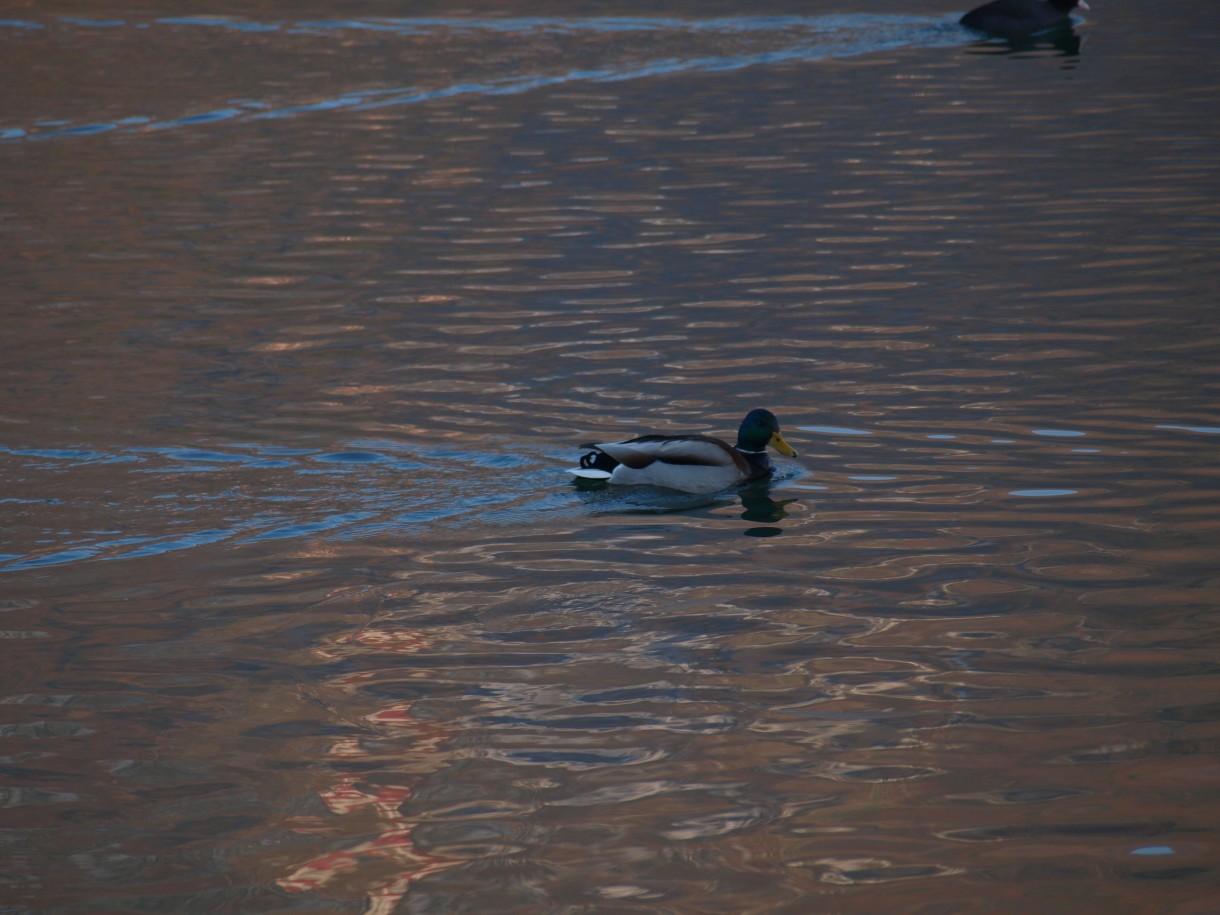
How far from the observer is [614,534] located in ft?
30.9

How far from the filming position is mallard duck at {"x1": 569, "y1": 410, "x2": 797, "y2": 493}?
9.78 m

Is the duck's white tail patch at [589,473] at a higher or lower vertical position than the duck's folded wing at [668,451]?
lower

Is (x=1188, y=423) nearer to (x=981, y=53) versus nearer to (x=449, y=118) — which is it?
(x=449, y=118)

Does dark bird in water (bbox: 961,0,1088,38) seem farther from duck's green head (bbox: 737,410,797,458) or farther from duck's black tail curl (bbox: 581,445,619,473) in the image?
duck's black tail curl (bbox: 581,445,619,473)

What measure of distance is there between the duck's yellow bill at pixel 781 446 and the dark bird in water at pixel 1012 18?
68.3 feet

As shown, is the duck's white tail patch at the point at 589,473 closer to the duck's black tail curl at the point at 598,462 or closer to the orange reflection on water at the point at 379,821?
the duck's black tail curl at the point at 598,462

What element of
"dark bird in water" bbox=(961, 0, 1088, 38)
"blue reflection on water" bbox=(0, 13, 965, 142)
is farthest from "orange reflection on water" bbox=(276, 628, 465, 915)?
"dark bird in water" bbox=(961, 0, 1088, 38)

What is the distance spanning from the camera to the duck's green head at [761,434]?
10227mm

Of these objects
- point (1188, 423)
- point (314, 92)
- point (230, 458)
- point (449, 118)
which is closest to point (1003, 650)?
point (1188, 423)

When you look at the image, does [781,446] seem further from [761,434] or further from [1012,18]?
[1012,18]

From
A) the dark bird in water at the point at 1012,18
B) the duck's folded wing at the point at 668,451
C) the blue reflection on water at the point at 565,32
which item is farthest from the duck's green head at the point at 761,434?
the dark bird in water at the point at 1012,18

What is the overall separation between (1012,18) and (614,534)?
72.8 feet

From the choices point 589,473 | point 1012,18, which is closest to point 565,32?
point 1012,18

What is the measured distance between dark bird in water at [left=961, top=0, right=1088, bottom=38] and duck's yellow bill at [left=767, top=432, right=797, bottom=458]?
20.8 m
